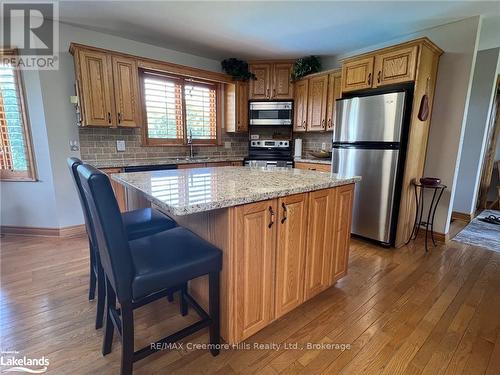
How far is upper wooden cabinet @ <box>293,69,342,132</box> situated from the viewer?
12.1ft

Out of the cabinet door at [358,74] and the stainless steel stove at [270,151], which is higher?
the cabinet door at [358,74]

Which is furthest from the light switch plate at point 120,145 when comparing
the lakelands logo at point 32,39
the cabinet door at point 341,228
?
the cabinet door at point 341,228

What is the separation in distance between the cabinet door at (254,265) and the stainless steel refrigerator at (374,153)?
5.98 feet

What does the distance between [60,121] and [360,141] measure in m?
3.57

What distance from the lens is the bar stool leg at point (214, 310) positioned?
4.29ft

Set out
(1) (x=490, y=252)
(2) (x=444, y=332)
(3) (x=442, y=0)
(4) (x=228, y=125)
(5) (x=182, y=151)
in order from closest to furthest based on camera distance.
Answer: (2) (x=444, y=332) < (3) (x=442, y=0) < (1) (x=490, y=252) < (5) (x=182, y=151) < (4) (x=228, y=125)

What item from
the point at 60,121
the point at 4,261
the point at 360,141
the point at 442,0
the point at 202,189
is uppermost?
the point at 442,0

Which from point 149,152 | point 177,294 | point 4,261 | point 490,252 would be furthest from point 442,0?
point 4,261

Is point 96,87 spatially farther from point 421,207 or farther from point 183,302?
point 421,207

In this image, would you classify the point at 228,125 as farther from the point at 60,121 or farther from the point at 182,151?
the point at 60,121

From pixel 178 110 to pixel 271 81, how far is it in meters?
1.60

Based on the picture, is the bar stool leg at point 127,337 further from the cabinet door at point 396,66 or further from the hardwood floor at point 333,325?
the cabinet door at point 396,66

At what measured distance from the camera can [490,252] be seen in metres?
2.75

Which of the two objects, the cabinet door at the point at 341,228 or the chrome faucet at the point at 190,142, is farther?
the chrome faucet at the point at 190,142
